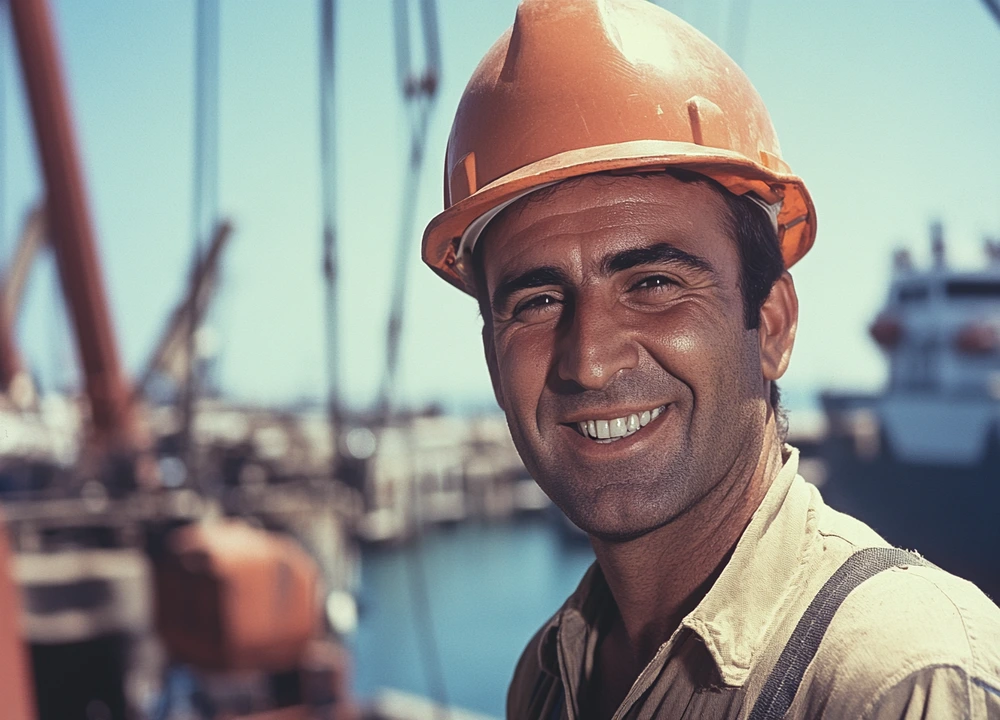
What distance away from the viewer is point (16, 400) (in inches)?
542

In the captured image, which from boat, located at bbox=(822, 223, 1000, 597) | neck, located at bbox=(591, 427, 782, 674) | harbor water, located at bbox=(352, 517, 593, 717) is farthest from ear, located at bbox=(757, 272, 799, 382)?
harbor water, located at bbox=(352, 517, 593, 717)

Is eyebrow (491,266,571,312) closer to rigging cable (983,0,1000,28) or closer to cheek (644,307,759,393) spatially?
cheek (644,307,759,393)

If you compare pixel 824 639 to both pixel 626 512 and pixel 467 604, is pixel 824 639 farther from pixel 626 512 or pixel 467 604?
pixel 467 604

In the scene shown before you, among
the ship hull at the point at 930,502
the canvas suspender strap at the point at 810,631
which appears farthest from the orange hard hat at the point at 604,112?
the ship hull at the point at 930,502

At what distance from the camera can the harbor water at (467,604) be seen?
30.3 meters

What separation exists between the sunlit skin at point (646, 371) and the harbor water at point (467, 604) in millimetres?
23911

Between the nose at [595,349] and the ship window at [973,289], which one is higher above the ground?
the ship window at [973,289]

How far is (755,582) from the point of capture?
1.45 metres

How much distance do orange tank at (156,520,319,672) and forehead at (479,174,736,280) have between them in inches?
207

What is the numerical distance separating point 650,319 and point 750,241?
0.92ft

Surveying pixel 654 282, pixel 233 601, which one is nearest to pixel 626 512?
pixel 654 282

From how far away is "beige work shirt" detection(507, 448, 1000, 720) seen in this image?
1.12m

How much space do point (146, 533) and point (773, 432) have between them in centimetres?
1404

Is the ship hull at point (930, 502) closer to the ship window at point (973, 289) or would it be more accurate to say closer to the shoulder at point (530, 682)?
the ship window at point (973, 289)
